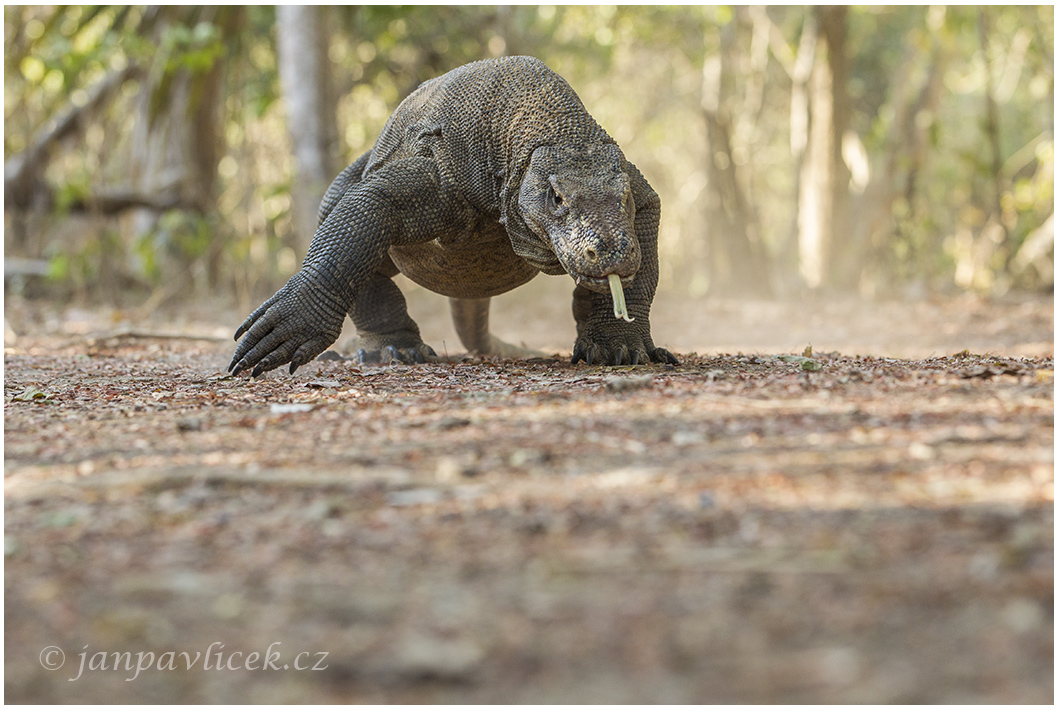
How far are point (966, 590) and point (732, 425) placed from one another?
108cm

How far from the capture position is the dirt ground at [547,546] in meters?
1.51

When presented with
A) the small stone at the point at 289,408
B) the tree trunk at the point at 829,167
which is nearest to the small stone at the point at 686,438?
the small stone at the point at 289,408

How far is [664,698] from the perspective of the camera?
4.70 ft

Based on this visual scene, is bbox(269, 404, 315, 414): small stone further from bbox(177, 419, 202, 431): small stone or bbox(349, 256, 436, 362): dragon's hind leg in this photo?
bbox(349, 256, 436, 362): dragon's hind leg

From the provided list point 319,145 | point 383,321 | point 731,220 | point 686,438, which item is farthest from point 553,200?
point 731,220

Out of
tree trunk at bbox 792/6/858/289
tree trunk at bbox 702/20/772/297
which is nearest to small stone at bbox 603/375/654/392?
tree trunk at bbox 792/6/858/289

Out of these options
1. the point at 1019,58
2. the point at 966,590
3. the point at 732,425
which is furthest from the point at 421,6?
the point at 966,590

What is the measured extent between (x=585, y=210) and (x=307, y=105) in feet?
19.5

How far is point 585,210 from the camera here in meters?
3.73

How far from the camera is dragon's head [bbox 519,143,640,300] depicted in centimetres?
361

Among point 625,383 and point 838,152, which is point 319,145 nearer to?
point 838,152

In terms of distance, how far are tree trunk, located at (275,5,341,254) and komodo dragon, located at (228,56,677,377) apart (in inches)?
175

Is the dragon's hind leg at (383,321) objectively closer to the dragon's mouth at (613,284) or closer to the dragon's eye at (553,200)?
the dragon's eye at (553,200)

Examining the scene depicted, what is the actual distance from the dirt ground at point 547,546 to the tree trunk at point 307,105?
5771 mm
